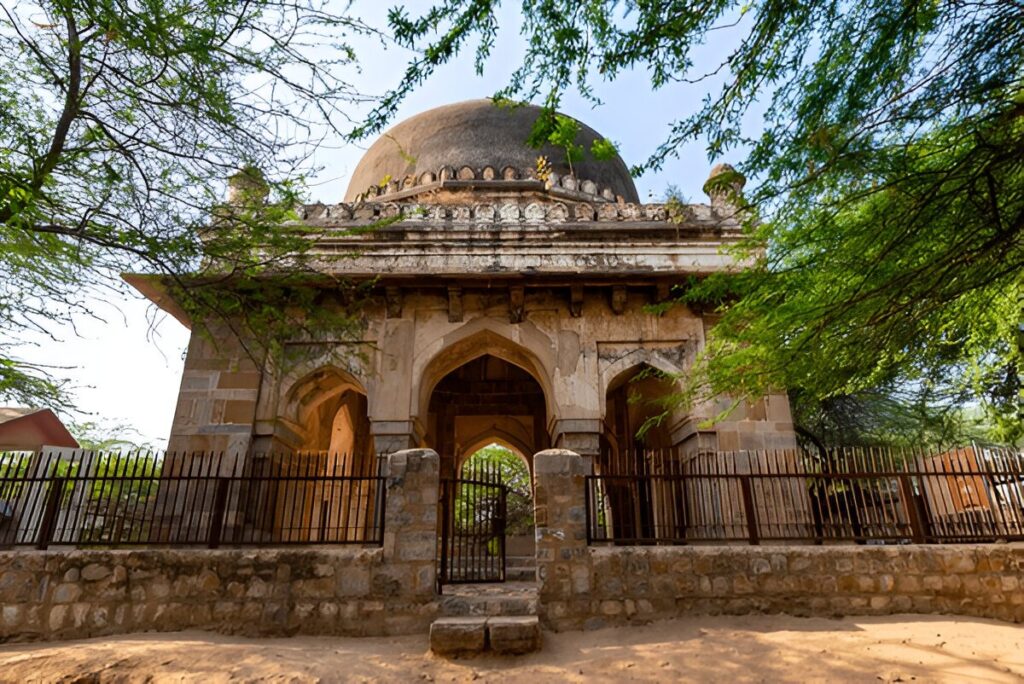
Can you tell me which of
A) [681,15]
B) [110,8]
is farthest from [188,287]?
[681,15]

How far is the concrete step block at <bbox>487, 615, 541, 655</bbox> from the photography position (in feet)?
13.4

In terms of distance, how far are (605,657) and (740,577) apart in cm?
148

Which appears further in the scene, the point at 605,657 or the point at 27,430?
the point at 27,430

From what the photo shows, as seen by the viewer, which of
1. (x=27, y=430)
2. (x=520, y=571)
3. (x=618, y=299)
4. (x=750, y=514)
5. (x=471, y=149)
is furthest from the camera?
(x=471, y=149)

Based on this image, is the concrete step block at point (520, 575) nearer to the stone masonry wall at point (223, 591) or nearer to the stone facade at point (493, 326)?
the stone facade at point (493, 326)

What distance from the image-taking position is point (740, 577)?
4.79m

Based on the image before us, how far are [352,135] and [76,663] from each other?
395cm

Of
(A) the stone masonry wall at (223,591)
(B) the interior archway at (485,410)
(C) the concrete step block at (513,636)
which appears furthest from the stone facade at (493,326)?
(C) the concrete step block at (513,636)

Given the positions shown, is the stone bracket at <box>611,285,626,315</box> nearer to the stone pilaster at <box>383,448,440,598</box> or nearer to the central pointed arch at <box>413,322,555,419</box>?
the central pointed arch at <box>413,322,555,419</box>

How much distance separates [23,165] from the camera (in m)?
4.86

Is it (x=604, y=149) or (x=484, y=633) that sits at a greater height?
(x=604, y=149)

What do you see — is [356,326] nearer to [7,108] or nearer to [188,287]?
[188,287]

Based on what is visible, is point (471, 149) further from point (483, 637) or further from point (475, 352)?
point (483, 637)

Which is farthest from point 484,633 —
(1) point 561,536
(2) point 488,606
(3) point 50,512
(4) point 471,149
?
(4) point 471,149
